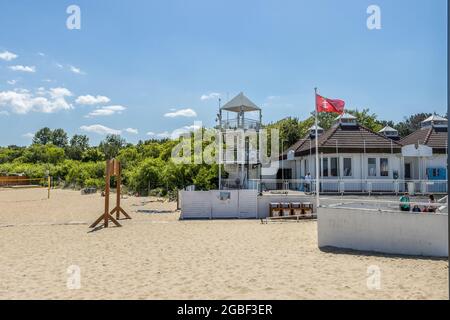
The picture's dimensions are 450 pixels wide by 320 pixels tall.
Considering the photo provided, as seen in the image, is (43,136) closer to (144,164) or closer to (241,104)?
(144,164)

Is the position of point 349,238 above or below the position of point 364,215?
below

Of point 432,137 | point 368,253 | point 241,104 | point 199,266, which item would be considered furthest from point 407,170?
point 199,266

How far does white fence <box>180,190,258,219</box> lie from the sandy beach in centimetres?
411

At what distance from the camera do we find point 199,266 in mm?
9188

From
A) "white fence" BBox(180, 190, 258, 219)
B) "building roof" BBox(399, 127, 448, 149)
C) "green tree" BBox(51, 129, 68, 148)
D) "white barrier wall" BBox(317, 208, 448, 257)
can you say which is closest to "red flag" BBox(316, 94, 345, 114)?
"white barrier wall" BBox(317, 208, 448, 257)

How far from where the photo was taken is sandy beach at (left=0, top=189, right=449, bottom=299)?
7043 millimetres

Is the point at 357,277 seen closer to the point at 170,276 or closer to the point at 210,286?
the point at 210,286

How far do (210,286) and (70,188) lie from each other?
4697cm

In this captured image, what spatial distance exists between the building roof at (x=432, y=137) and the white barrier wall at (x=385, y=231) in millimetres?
15385

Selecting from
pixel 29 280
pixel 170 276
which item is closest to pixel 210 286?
pixel 170 276

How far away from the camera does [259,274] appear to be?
835 centimetres

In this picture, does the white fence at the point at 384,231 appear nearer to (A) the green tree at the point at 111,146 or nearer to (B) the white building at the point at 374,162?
(B) the white building at the point at 374,162

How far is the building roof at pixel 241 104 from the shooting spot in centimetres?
2391
